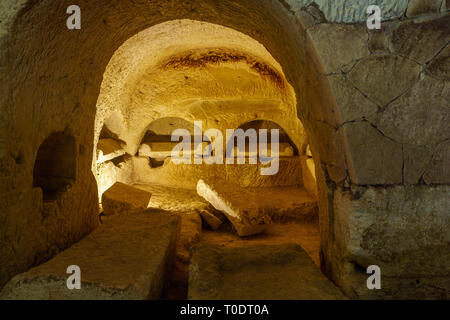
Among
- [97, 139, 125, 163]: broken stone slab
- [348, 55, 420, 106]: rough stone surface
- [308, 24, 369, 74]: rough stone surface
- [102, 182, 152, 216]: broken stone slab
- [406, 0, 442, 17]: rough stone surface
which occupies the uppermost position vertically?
[406, 0, 442, 17]: rough stone surface

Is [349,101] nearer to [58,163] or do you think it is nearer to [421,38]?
[421,38]

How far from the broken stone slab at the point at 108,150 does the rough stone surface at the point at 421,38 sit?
16.9 ft

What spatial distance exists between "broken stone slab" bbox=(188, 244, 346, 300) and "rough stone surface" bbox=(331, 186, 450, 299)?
28 centimetres

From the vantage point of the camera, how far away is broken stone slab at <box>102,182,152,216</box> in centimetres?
446

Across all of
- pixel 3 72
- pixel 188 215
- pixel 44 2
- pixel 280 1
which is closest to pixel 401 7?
pixel 280 1

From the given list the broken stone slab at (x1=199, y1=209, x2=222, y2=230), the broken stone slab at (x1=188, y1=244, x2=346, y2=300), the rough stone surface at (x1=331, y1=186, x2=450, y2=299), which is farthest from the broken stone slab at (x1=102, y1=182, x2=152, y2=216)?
the rough stone surface at (x1=331, y1=186, x2=450, y2=299)

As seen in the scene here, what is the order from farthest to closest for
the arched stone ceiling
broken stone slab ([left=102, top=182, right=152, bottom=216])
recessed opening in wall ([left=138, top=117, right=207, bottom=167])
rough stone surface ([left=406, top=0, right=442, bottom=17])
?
recessed opening in wall ([left=138, top=117, right=207, bottom=167]) < the arched stone ceiling < broken stone slab ([left=102, top=182, right=152, bottom=216]) < rough stone surface ([left=406, top=0, right=442, bottom=17])

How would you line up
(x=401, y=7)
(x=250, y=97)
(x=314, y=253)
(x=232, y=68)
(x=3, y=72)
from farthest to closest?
(x=250, y=97) < (x=232, y=68) < (x=314, y=253) < (x=3, y=72) < (x=401, y=7)

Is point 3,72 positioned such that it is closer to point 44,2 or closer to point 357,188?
point 44,2

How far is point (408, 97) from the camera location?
1718 mm

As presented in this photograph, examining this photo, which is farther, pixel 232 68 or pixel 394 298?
pixel 232 68

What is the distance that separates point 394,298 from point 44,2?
2648 millimetres

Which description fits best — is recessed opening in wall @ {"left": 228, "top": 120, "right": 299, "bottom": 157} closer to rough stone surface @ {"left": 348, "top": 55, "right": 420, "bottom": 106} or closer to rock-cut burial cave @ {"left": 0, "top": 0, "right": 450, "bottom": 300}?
rock-cut burial cave @ {"left": 0, "top": 0, "right": 450, "bottom": 300}

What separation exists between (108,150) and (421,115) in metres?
5.69
